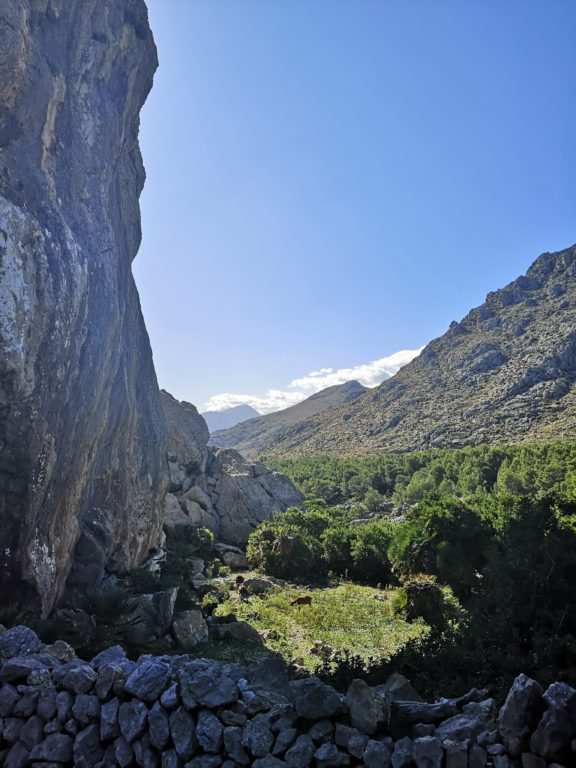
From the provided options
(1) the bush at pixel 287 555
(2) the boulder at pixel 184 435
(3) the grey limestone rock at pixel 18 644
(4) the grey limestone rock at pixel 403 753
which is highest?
(2) the boulder at pixel 184 435

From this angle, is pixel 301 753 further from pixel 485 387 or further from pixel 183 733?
pixel 485 387

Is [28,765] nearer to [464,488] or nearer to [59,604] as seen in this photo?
[59,604]

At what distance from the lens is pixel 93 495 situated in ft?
57.9

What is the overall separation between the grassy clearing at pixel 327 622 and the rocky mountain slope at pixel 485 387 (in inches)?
2006

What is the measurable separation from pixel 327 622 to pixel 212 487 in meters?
30.2

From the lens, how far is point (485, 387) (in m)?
87.4

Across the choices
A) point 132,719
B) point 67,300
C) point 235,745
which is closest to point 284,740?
point 235,745

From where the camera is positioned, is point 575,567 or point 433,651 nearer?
point 433,651

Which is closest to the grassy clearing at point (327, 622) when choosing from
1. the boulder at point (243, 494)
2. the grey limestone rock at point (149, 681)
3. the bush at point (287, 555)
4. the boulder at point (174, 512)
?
the bush at point (287, 555)

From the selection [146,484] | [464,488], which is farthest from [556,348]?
[146,484]

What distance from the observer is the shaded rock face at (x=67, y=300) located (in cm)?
1023

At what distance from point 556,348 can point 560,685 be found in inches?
3550

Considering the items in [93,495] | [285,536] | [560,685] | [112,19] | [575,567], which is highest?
[112,19]

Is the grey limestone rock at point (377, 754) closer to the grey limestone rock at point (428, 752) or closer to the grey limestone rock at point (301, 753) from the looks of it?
the grey limestone rock at point (428, 752)
